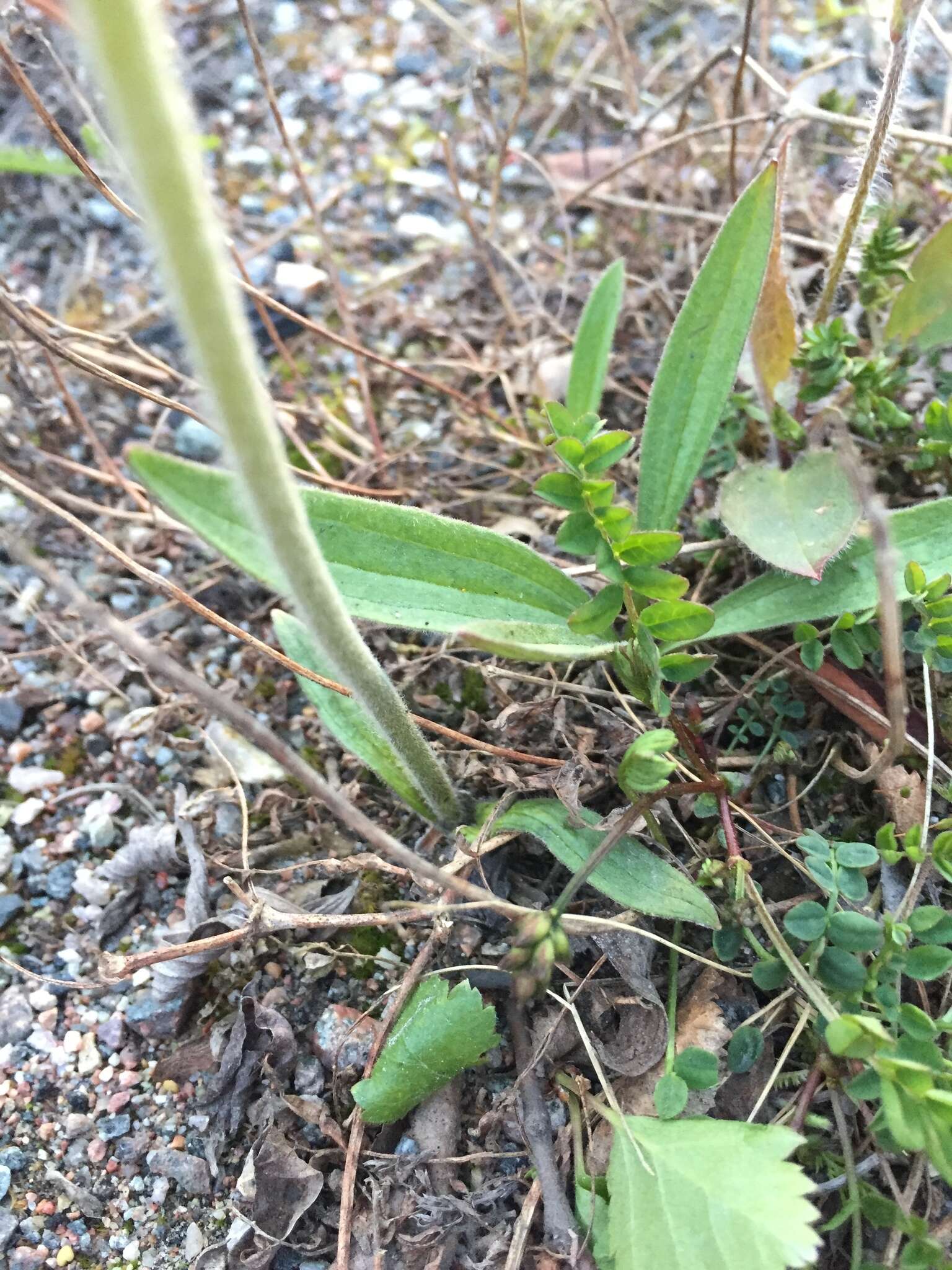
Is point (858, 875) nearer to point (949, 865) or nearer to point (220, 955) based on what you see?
point (949, 865)

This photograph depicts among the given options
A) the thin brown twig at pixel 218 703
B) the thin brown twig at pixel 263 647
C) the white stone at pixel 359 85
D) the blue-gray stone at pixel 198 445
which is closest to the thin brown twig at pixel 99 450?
the blue-gray stone at pixel 198 445

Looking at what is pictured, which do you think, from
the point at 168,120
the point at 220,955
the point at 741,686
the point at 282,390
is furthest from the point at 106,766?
the point at 168,120

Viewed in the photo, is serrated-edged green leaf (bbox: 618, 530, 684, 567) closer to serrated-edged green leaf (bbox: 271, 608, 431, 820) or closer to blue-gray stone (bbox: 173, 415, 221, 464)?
serrated-edged green leaf (bbox: 271, 608, 431, 820)

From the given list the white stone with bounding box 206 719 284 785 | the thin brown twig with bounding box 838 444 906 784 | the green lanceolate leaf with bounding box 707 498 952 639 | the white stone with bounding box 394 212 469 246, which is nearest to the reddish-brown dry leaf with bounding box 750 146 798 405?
the green lanceolate leaf with bounding box 707 498 952 639

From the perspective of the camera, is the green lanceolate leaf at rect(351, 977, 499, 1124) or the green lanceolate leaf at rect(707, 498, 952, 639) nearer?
the green lanceolate leaf at rect(351, 977, 499, 1124)

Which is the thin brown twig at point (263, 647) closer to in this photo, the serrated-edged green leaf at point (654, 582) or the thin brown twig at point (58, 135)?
the serrated-edged green leaf at point (654, 582)

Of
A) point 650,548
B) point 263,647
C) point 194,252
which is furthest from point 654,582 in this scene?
point 194,252

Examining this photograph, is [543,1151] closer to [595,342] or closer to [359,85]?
[595,342]
